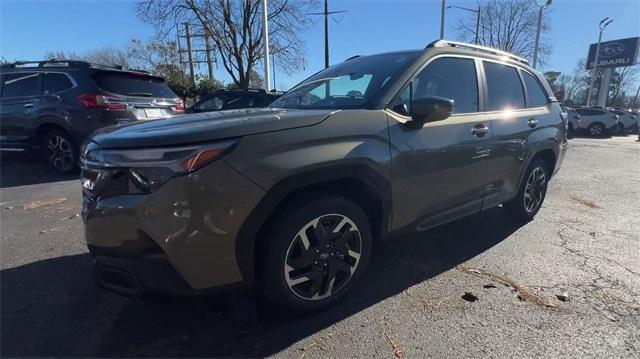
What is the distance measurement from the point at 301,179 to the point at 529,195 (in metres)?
3.27

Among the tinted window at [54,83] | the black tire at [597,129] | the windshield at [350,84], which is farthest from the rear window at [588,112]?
the tinted window at [54,83]

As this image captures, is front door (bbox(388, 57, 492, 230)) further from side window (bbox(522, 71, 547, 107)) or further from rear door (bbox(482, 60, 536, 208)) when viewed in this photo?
side window (bbox(522, 71, 547, 107))

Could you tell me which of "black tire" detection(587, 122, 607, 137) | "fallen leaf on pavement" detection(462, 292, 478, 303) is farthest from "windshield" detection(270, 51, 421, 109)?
"black tire" detection(587, 122, 607, 137)

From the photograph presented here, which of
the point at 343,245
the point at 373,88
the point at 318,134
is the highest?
the point at 373,88

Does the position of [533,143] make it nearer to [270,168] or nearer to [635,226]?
[635,226]

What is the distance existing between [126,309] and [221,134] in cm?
148

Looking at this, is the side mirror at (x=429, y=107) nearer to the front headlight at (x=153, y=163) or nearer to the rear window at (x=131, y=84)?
the front headlight at (x=153, y=163)

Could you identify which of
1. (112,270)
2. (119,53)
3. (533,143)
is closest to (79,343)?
(112,270)

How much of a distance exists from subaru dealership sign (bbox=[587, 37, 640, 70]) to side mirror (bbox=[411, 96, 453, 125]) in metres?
47.2

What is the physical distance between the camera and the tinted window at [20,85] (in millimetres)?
6879

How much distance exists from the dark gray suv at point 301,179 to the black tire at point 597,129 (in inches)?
901

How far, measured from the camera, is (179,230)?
79.6 inches

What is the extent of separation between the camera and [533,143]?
4156mm

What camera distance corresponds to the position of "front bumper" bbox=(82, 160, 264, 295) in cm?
201
